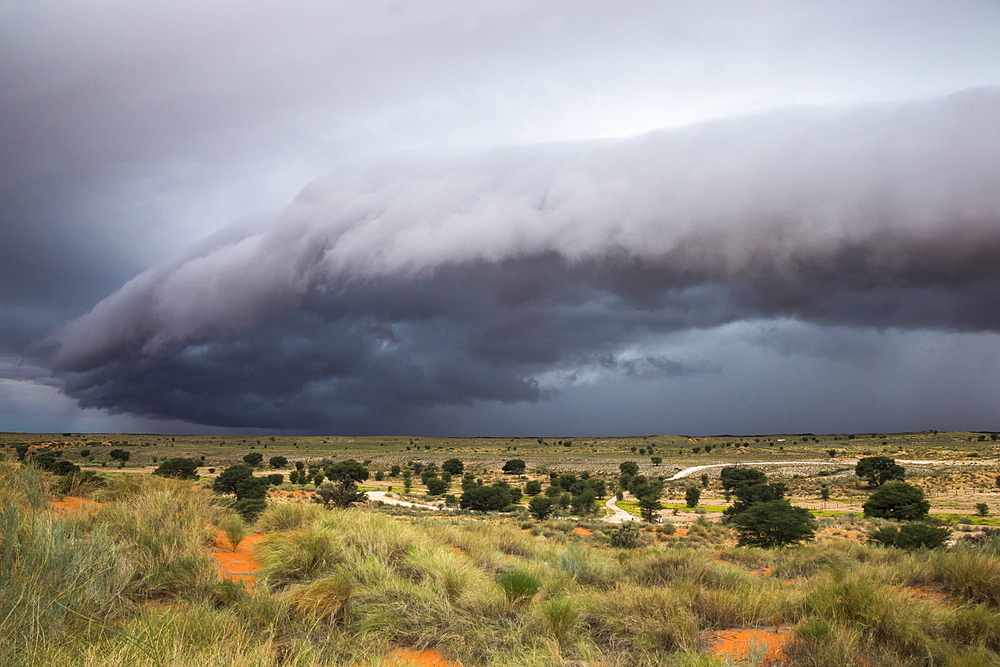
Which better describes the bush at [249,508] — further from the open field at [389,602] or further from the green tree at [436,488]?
the green tree at [436,488]

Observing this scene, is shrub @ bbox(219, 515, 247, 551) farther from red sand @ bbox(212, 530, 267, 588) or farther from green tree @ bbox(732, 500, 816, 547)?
green tree @ bbox(732, 500, 816, 547)

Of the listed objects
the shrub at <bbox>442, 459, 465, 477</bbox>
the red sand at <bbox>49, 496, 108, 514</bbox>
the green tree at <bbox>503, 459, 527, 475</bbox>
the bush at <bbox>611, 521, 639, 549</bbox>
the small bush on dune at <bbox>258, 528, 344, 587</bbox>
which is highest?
the red sand at <bbox>49, 496, 108, 514</bbox>

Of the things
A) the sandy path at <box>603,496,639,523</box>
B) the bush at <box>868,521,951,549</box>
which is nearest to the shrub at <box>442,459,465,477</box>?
the sandy path at <box>603,496,639,523</box>

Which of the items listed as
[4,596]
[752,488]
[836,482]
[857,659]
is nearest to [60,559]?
Answer: [4,596]

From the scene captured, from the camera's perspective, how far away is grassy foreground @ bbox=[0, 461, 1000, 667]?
547 cm

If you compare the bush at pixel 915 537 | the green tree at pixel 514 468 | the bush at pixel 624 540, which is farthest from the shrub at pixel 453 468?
the bush at pixel 915 537

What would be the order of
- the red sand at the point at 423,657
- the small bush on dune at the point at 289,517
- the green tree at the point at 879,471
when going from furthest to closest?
the green tree at the point at 879,471 < the small bush on dune at the point at 289,517 < the red sand at the point at 423,657

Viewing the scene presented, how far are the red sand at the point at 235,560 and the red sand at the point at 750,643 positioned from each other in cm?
734

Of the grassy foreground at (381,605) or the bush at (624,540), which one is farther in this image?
the bush at (624,540)

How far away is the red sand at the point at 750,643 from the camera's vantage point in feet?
22.9

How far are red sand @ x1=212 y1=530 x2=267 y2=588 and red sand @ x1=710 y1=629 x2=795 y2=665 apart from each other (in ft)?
24.1

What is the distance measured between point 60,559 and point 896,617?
11111mm

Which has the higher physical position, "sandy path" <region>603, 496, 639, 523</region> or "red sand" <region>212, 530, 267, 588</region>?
"red sand" <region>212, 530, 267, 588</region>

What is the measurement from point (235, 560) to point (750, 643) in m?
9.46
